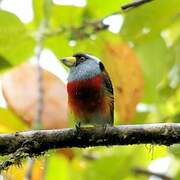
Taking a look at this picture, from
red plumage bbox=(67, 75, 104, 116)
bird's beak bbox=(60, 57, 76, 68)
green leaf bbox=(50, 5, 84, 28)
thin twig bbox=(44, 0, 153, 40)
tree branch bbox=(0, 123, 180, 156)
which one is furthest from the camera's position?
green leaf bbox=(50, 5, 84, 28)

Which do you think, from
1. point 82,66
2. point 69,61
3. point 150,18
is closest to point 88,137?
point 82,66

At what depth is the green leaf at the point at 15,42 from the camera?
9.55ft

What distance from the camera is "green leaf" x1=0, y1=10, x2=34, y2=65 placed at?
2.91m

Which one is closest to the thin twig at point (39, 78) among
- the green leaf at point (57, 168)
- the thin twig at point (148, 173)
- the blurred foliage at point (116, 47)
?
the blurred foliage at point (116, 47)

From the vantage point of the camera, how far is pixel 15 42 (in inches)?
119

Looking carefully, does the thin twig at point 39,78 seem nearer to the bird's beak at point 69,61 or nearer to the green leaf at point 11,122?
the bird's beak at point 69,61

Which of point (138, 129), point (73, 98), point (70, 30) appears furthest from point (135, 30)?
point (138, 129)

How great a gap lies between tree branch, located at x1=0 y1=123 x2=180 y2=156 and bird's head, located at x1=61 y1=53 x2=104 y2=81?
44 centimetres

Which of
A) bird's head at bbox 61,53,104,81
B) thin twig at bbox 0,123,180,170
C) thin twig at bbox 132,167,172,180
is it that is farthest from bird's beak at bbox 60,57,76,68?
thin twig at bbox 132,167,172,180

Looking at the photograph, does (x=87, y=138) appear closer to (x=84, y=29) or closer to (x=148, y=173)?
(x=84, y=29)

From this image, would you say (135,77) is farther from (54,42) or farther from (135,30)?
(54,42)

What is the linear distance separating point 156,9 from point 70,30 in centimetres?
50

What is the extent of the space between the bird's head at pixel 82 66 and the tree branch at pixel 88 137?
444mm

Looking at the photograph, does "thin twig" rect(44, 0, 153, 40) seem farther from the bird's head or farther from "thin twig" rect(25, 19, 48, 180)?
the bird's head
